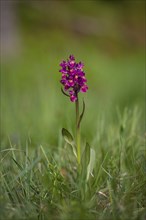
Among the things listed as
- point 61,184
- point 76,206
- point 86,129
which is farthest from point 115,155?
point 86,129

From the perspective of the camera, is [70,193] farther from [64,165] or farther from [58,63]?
[58,63]

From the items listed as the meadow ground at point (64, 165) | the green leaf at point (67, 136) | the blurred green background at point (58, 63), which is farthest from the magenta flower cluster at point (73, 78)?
the blurred green background at point (58, 63)

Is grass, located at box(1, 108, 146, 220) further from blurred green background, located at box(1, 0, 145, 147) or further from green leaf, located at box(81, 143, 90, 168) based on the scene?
blurred green background, located at box(1, 0, 145, 147)

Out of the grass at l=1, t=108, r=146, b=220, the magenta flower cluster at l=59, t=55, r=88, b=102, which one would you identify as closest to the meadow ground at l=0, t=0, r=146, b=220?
the grass at l=1, t=108, r=146, b=220

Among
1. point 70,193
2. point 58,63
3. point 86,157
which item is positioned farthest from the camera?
point 58,63

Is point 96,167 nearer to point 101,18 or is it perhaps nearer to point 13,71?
point 13,71

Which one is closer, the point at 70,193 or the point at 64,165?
the point at 70,193

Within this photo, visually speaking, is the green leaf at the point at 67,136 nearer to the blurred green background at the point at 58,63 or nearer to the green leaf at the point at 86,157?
the green leaf at the point at 86,157

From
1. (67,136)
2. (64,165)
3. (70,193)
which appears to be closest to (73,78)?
(67,136)

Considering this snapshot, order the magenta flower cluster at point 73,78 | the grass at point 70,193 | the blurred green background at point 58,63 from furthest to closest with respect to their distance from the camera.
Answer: the blurred green background at point 58,63
the magenta flower cluster at point 73,78
the grass at point 70,193
